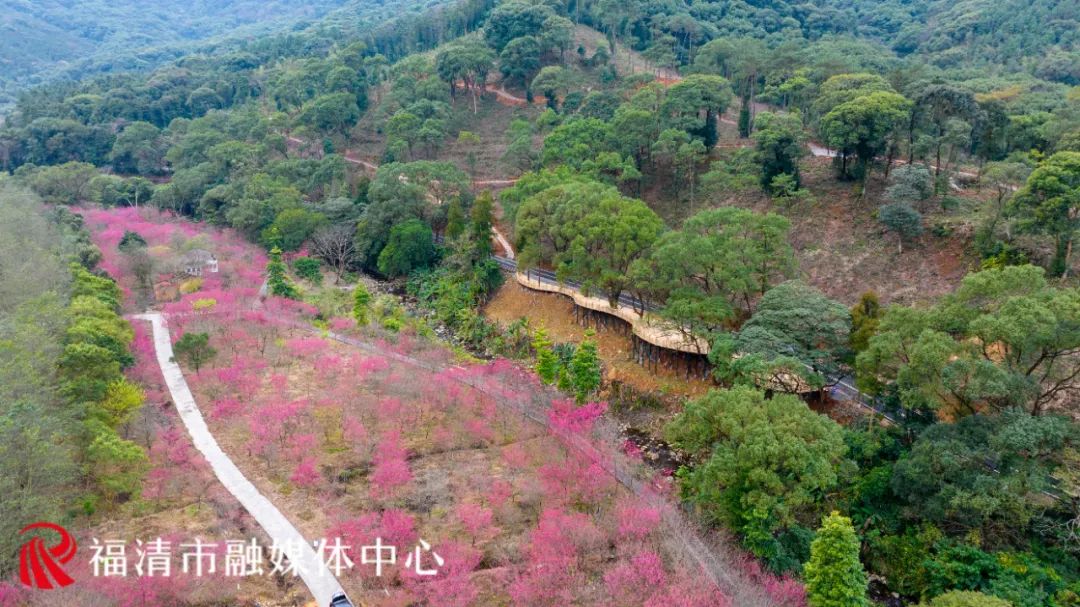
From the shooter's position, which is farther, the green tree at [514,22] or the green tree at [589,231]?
the green tree at [514,22]

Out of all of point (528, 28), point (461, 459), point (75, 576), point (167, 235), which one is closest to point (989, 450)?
point (461, 459)

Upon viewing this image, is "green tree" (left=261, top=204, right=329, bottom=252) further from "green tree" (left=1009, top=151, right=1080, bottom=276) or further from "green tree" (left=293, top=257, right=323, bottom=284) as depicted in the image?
"green tree" (left=1009, top=151, right=1080, bottom=276)

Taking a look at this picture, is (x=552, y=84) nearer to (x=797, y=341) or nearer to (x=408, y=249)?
(x=408, y=249)

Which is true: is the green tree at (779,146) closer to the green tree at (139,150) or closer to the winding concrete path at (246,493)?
the winding concrete path at (246,493)

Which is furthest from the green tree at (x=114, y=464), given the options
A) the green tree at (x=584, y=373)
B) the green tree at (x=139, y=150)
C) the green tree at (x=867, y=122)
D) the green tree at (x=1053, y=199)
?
the green tree at (x=139, y=150)

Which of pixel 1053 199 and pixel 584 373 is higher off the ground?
pixel 1053 199

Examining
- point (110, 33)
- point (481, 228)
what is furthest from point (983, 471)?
point (110, 33)

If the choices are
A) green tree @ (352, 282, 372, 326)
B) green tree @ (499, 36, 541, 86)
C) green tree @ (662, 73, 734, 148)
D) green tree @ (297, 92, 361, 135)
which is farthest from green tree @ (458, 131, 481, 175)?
green tree @ (352, 282, 372, 326)

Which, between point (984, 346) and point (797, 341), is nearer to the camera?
point (984, 346)
